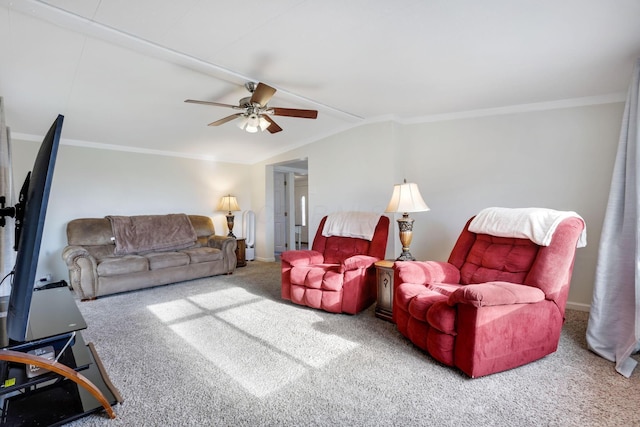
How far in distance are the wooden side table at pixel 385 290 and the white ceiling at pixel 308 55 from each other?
178 cm

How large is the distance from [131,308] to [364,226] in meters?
2.70

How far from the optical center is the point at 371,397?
5.46 ft

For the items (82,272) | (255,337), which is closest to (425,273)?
(255,337)

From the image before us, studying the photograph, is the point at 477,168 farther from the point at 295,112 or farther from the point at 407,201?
the point at 295,112

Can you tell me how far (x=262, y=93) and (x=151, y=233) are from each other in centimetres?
306

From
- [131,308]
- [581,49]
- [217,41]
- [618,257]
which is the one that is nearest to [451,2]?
[581,49]

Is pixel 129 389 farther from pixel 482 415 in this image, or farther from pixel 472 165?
pixel 472 165

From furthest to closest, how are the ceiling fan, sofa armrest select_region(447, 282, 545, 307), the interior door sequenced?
the interior door
the ceiling fan
sofa armrest select_region(447, 282, 545, 307)

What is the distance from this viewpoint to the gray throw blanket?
4.20m

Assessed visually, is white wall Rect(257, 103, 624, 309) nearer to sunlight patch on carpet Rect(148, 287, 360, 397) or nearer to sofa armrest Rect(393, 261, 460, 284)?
sofa armrest Rect(393, 261, 460, 284)

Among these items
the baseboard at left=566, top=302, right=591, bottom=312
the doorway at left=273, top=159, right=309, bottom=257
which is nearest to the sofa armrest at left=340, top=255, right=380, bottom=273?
the baseboard at left=566, top=302, right=591, bottom=312

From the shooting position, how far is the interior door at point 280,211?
6367 mm

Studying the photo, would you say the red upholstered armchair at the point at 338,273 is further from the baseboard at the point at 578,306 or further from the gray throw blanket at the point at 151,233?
the gray throw blanket at the point at 151,233

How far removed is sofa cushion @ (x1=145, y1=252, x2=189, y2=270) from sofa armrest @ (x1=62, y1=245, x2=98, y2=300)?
61 centimetres
